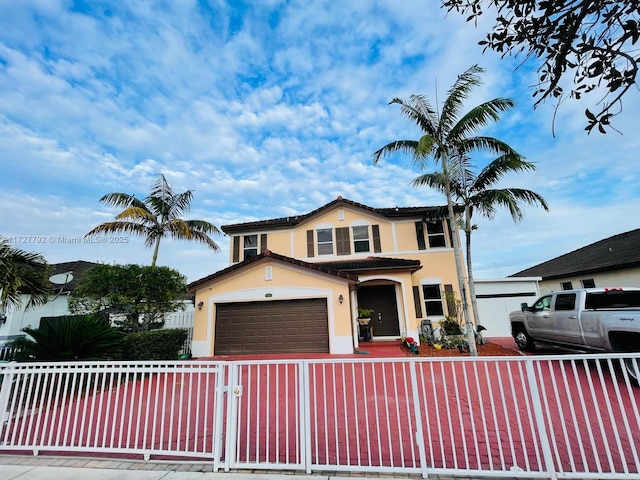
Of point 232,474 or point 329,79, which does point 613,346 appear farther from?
point 329,79

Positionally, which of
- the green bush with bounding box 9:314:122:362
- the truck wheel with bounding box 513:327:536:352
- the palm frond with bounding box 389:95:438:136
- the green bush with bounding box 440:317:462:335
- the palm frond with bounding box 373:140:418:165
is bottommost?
the truck wheel with bounding box 513:327:536:352

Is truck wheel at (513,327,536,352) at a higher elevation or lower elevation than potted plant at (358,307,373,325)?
lower

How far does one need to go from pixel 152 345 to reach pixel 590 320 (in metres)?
12.9

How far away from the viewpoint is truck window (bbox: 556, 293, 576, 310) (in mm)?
7952

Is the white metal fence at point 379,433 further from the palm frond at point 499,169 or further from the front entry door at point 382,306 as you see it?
the front entry door at point 382,306

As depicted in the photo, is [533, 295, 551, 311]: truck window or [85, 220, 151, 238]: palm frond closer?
[533, 295, 551, 311]: truck window

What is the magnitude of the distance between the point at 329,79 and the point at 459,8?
6057 mm

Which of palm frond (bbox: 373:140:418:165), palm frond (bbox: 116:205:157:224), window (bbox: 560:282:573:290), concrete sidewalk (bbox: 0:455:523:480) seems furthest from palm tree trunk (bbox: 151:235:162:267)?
window (bbox: 560:282:573:290)

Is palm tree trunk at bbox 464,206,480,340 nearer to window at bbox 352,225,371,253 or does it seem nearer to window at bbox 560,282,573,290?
window at bbox 352,225,371,253

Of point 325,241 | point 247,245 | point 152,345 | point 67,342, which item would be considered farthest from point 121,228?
point 325,241

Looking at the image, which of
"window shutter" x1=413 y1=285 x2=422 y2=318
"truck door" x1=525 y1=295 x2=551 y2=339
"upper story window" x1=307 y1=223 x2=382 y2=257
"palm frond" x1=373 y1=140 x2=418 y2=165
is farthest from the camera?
"upper story window" x1=307 y1=223 x2=382 y2=257

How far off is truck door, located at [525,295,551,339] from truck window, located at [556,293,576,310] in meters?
0.44

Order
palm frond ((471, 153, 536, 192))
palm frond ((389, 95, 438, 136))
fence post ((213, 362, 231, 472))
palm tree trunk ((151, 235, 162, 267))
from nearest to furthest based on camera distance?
fence post ((213, 362, 231, 472)) < palm frond ((471, 153, 536, 192)) < palm frond ((389, 95, 438, 136)) < palm tree trunk ((151, 235, 162, 267))

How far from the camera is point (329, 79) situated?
891cm
